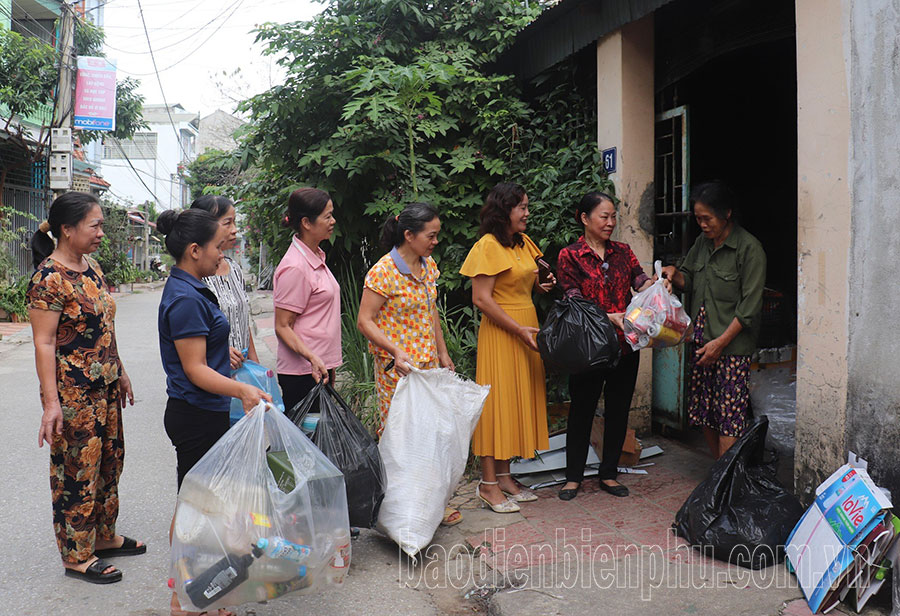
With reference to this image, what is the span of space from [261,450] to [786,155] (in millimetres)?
7246

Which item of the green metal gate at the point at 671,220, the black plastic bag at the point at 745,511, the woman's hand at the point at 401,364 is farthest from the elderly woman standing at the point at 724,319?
the woman's hand at the point at 401,364

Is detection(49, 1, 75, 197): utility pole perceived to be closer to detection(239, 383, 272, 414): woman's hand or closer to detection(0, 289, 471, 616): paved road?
detection(0, 289, 471, 616): paved road

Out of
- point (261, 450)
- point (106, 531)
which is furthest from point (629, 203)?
point (106, 531)

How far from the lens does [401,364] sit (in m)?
3.55

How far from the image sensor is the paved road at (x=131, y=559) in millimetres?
3098

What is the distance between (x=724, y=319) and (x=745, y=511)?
1.08m

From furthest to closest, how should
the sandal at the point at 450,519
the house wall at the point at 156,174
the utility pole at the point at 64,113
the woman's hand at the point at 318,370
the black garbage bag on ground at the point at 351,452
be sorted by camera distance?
1. the house wall at the point at 156,174
2. the utility pole at the point at 64,113
3. the sandal at the point at 450,519
4. the woman's hand at the point at 318,370
5. the black garbage bag on ground at the point at 351,452

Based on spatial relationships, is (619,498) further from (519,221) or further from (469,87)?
(469,87)

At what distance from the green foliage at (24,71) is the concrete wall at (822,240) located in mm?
15101

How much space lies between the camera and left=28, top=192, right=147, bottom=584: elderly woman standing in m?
3.12

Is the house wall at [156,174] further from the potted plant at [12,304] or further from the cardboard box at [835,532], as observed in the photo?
the cardboard box at [835,532]

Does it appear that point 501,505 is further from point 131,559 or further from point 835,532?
point 131,559

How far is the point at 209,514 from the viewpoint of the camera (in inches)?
97.7

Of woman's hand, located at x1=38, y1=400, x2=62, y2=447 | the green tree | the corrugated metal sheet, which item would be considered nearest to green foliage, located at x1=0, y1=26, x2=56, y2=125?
the green tree
